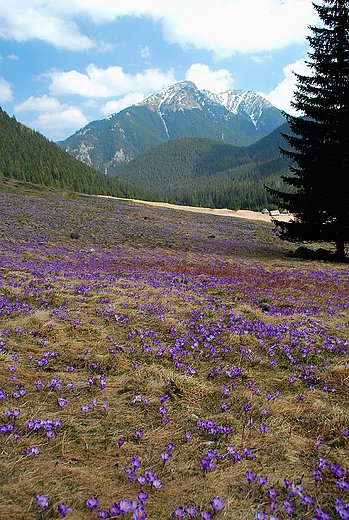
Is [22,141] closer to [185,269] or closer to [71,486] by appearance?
[185,269]

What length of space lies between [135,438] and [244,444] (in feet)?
A: 4.05

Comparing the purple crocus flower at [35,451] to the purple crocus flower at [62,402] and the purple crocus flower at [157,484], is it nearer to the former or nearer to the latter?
the purple crocus flower at [62,402]

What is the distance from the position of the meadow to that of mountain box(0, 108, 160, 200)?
390ft

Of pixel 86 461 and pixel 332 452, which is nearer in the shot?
pixel 86 461

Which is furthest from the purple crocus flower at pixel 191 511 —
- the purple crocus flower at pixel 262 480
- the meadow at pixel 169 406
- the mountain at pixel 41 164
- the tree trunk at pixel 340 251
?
the mountain at pixel 41 164

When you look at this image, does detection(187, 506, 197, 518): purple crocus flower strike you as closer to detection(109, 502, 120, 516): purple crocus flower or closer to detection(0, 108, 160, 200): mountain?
detection(109, 502, 120, 516): purple crocus flower

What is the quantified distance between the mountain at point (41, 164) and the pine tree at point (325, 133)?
113m

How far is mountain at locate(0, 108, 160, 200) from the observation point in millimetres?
110250

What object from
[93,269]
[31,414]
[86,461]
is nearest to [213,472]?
[86,461]

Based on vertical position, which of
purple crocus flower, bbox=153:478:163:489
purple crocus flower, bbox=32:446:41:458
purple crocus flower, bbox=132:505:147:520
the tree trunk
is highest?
the tree trunk

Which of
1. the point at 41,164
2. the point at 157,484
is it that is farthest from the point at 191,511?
the point at 41,164

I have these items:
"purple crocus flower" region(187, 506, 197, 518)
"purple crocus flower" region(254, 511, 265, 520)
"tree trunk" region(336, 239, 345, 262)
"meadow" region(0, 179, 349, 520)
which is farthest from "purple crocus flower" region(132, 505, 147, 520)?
"tree trunk" region(336, 239, 345, 262)

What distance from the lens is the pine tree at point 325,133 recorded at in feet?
54.9

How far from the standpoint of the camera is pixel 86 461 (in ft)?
7.93
